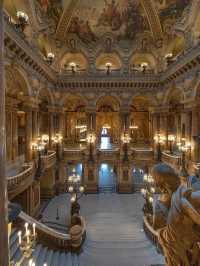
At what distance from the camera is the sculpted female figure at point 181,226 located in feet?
5.52

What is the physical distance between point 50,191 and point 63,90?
1032 cm

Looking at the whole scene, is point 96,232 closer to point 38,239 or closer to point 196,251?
point 38,239

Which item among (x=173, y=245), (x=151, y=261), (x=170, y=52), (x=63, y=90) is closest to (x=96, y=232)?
(x=151, y=261)

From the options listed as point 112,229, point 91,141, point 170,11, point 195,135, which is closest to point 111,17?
point 170,11

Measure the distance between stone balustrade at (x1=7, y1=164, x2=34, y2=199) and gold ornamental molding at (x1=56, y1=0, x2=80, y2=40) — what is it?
549 inches

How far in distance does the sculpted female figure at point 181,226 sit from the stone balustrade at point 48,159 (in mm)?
14806

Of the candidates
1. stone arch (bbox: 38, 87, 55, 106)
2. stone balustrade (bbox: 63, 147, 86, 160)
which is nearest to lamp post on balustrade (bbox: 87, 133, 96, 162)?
stone balustrade (bbox: 63, 147, 86, 160)

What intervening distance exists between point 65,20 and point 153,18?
8541 mm

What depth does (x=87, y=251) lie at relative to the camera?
10.5 metres

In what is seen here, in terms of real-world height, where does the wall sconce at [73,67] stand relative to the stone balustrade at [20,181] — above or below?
above

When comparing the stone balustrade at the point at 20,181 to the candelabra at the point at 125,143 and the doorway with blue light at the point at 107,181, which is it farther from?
the candelabra at the point at 125,143

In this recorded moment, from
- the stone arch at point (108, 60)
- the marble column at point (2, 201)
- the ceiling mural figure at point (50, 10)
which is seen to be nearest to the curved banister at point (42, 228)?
the marble column at point (2, 201)

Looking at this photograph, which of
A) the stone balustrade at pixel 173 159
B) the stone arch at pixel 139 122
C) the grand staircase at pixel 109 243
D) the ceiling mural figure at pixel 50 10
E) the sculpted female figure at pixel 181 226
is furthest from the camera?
the stone arch at pixel 139 122

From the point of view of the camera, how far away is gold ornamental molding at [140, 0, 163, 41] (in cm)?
1767
